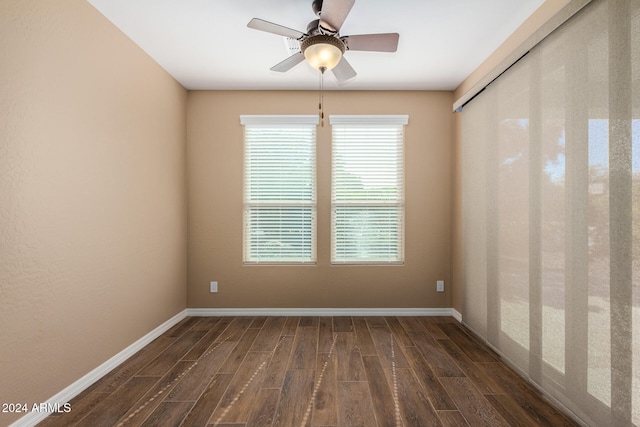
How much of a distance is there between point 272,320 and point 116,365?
1.58m

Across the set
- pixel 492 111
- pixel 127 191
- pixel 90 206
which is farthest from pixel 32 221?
pixel 492 111

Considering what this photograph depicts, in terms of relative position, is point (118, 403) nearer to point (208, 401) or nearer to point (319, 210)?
point (208, 401)

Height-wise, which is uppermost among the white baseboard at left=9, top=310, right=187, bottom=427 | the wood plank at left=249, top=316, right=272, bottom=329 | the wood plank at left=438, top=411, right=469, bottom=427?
the white baseboard at left=9, top=310, right=187, bottom=427

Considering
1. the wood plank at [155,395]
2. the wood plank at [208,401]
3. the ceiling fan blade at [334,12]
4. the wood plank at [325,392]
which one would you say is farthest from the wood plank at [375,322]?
the ceiling fan blade at [334,12]

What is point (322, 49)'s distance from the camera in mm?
2160

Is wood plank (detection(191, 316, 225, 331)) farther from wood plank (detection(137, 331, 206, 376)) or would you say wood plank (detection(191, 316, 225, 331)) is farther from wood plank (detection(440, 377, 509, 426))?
Result: wood plank (detection(440, 377, 509, 426))

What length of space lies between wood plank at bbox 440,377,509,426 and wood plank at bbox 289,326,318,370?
105cm

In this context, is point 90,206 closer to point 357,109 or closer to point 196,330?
point 196,330

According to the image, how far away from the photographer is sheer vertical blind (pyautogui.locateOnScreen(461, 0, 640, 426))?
5.36 ft

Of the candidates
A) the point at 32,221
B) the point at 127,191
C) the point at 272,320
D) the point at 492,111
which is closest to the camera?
the point at 32,221

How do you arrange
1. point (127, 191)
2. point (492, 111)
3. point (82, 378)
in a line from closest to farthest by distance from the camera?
point (82, 378) < point (127, 191) < point (492, 111)

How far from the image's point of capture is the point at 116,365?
2617 millimetres

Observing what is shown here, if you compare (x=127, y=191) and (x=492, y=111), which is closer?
(x=127, y=191)

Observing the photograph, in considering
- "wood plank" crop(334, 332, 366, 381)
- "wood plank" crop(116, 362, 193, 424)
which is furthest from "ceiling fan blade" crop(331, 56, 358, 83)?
"wood plank" crop(116, 362, 193, 424)
